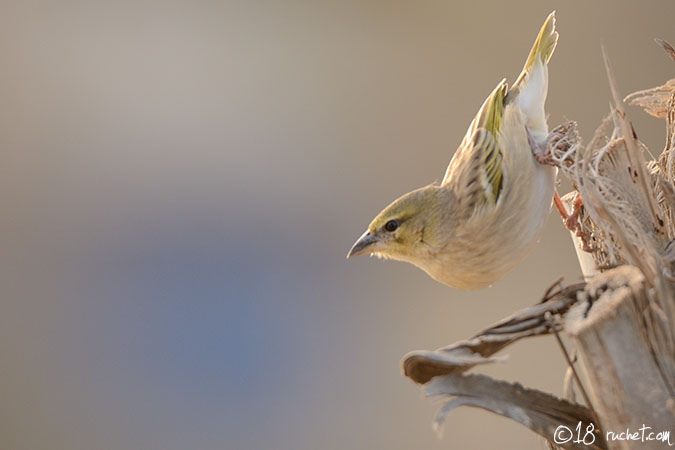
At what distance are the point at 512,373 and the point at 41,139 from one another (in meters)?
2.44

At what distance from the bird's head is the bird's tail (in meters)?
0.30

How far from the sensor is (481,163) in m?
1.15

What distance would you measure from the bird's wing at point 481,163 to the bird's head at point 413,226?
1.7 inches

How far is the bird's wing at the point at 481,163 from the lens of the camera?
110 cm

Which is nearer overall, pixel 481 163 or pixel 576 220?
pixel 576 220

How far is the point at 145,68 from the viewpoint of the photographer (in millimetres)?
2715

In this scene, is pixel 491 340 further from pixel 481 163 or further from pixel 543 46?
pixel 543 46

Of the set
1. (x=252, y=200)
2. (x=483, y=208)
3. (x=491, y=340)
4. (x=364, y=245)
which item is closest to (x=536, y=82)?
(x=483, y=208)

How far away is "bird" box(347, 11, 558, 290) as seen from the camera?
1039 millimetres

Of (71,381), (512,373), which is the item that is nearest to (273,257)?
(71,381)

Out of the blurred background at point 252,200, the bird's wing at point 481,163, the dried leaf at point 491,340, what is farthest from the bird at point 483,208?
the blurred background at point 252,200

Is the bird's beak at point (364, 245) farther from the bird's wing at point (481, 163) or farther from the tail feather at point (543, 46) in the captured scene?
the tail feather at point (543, 46)

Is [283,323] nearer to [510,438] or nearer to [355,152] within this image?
[355,152]

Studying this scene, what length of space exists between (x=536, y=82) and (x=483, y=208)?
0.42 meters
